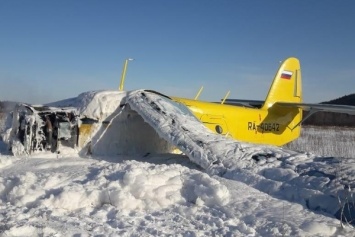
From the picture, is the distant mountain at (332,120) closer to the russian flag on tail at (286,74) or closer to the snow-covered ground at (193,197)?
the russian flag on tail at (286,74)

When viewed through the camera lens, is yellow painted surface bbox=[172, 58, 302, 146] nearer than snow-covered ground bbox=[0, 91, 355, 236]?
No

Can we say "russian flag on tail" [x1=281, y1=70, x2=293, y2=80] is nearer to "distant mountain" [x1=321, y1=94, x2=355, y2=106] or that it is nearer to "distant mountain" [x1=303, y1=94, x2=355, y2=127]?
"distant mountain" [x1=303, y1=94, x2=355, y2=127]

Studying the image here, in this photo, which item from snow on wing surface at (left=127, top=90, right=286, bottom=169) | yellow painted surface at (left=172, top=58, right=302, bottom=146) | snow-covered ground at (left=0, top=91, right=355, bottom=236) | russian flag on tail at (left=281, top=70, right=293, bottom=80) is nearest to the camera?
snow-covered ground at (left=0, top=91, right=355, bottom=236)

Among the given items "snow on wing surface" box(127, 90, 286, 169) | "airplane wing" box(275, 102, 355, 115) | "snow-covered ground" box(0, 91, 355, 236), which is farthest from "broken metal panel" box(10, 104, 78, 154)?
"airplane wing" box(275, 102, 355, 115)

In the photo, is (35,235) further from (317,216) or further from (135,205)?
(317,216)

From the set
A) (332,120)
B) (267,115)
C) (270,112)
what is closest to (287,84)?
(270,112)

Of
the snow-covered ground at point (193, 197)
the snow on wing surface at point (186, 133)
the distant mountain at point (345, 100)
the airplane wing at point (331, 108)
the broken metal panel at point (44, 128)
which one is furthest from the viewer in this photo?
the distant mountain at point (345, 100)

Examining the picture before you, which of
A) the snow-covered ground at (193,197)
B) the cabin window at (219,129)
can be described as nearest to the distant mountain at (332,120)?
the cabin window at (219,129)

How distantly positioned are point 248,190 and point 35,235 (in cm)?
260

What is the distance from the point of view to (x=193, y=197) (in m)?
4.69

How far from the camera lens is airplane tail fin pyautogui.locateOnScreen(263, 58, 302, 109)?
46.5 feet

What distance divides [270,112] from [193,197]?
9.08 m

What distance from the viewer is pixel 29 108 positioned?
773 cm

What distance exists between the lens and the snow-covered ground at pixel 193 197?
388cm
